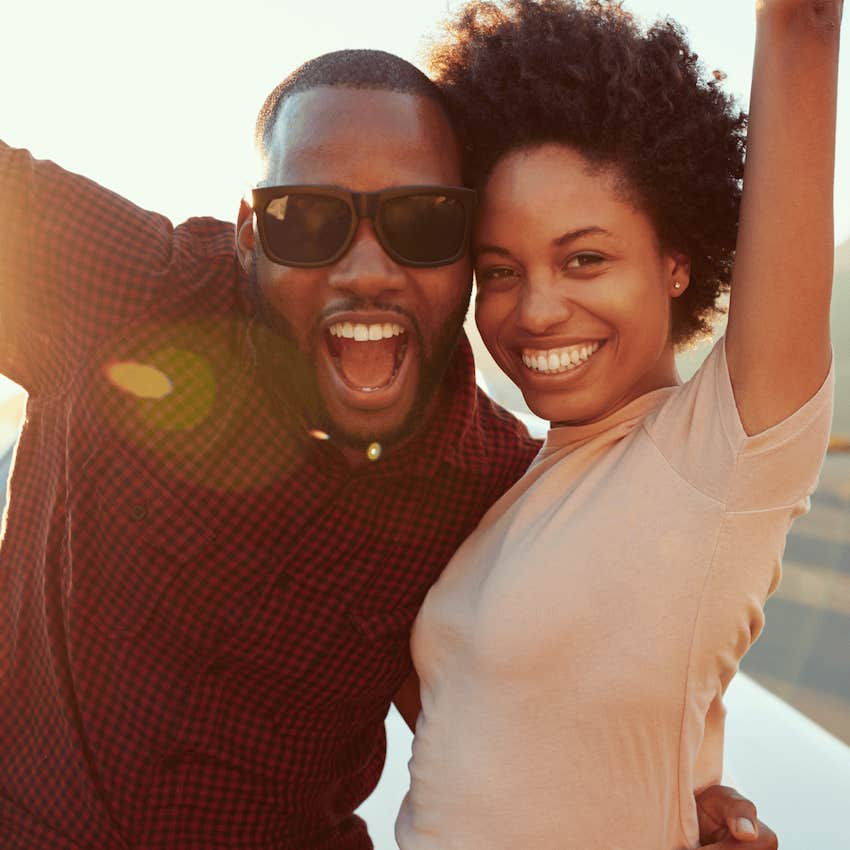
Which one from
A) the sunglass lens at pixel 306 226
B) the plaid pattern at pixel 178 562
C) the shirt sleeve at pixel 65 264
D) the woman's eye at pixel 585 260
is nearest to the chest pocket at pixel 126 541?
the plaid pattern at pixel 178 562

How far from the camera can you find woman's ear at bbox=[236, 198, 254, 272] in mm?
1771

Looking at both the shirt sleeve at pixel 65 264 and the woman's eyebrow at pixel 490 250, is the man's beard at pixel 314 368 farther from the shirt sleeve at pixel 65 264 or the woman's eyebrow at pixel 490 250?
the shirt sleeve at pixel 65 264

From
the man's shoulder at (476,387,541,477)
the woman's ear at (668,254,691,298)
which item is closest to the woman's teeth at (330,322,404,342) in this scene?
the man's shoulder at (476,387,541,477)

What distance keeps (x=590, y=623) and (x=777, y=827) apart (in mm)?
1103

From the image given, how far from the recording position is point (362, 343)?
166cm

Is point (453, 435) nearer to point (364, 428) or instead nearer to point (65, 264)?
point (364, 428)

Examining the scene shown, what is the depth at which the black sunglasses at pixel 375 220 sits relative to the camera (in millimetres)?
1576

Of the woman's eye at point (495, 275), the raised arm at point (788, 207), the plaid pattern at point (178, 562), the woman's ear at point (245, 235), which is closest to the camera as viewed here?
the raised arm at point (788, 207)

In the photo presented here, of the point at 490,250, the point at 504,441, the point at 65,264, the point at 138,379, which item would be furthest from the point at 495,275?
the point at 65,264

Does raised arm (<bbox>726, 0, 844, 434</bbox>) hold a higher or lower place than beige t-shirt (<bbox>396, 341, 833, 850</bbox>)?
higher

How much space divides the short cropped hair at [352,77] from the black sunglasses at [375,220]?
7.8 inches

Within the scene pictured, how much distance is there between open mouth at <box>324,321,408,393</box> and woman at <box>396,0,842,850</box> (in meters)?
0.20

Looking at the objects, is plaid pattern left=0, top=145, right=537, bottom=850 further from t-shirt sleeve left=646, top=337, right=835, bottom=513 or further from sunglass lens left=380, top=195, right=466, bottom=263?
t-shirt sleeve left=646, top=337, right=835, bottom=513

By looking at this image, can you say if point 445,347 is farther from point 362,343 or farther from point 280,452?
point 280,452
